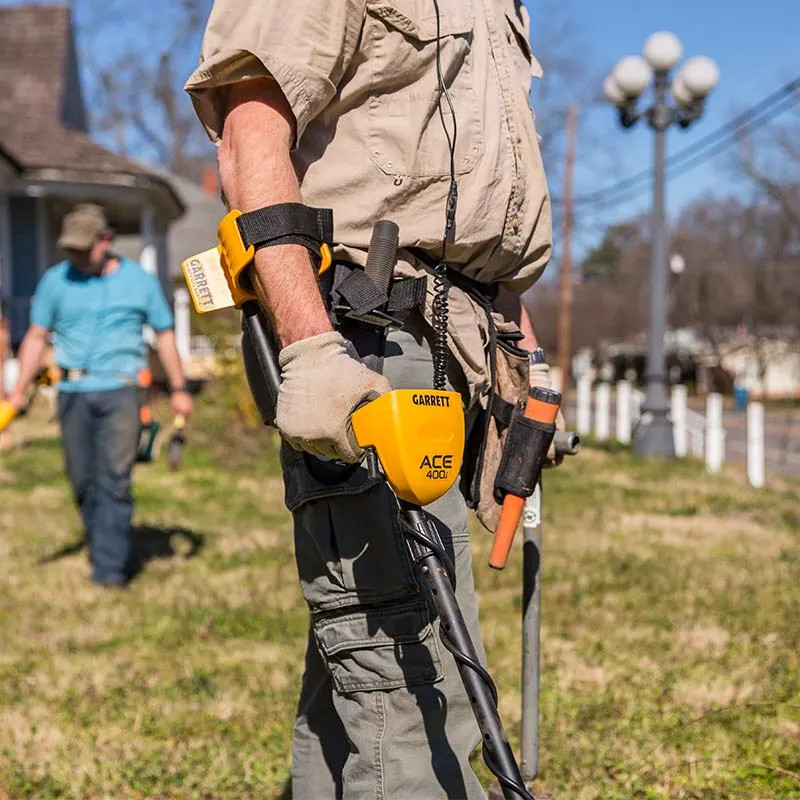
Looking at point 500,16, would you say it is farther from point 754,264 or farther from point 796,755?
point 754,264

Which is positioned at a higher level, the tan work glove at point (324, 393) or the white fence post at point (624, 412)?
the tan work glove at point (324, 393)

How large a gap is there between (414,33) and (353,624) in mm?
1170

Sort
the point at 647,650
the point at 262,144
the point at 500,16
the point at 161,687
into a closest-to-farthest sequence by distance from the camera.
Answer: the point at 262,144 → the point at 500,16 → the point at 161,687 → the point at 647,650

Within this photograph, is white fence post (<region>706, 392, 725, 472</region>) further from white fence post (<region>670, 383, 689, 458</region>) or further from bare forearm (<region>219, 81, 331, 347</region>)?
bare forearm (<region>219, 81, 331, 347</region>)

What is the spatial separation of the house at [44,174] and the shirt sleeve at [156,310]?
1074cm

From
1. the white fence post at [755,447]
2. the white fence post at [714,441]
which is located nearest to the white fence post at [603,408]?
the white fence post at [714,441]

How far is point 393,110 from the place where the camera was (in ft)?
7.45

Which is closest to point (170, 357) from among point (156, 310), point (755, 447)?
point (156, 310)

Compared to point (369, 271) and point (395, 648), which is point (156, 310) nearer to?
point (369, 271)

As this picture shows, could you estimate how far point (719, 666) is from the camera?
439 cm

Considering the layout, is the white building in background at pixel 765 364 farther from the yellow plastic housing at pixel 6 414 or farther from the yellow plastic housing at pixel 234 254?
the yellow plastic housing at pixel 234 254

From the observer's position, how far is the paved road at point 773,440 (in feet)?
52.9

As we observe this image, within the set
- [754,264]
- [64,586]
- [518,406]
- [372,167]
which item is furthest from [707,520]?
[754,264]

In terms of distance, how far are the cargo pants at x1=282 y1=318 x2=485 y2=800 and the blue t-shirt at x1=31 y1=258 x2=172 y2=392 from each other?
425 cm
